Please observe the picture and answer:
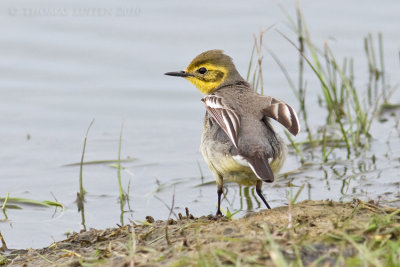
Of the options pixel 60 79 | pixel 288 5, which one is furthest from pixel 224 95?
pixel 288 5

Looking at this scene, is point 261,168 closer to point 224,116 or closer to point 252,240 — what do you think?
point 224,116

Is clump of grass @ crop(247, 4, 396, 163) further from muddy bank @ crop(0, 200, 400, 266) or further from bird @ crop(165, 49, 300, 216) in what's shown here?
muddy bank @ crop(0, 200, 400, 266)

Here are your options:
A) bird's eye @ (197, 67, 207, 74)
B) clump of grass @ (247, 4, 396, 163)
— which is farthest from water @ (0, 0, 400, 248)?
bird's eye @ (197, 67, 207, 74)

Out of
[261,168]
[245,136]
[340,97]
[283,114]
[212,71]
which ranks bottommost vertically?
[261,168]

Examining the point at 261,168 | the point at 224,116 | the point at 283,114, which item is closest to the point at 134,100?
the point at 224,116

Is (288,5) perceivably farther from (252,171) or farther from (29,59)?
(252,171)

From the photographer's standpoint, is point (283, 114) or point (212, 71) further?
point (212, 71)

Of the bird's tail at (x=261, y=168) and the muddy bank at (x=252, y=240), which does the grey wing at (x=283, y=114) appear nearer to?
the bird's tail at (x=261, y=168)

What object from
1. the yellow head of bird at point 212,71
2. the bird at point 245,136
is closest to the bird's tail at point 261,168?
the bird at point 245,136
